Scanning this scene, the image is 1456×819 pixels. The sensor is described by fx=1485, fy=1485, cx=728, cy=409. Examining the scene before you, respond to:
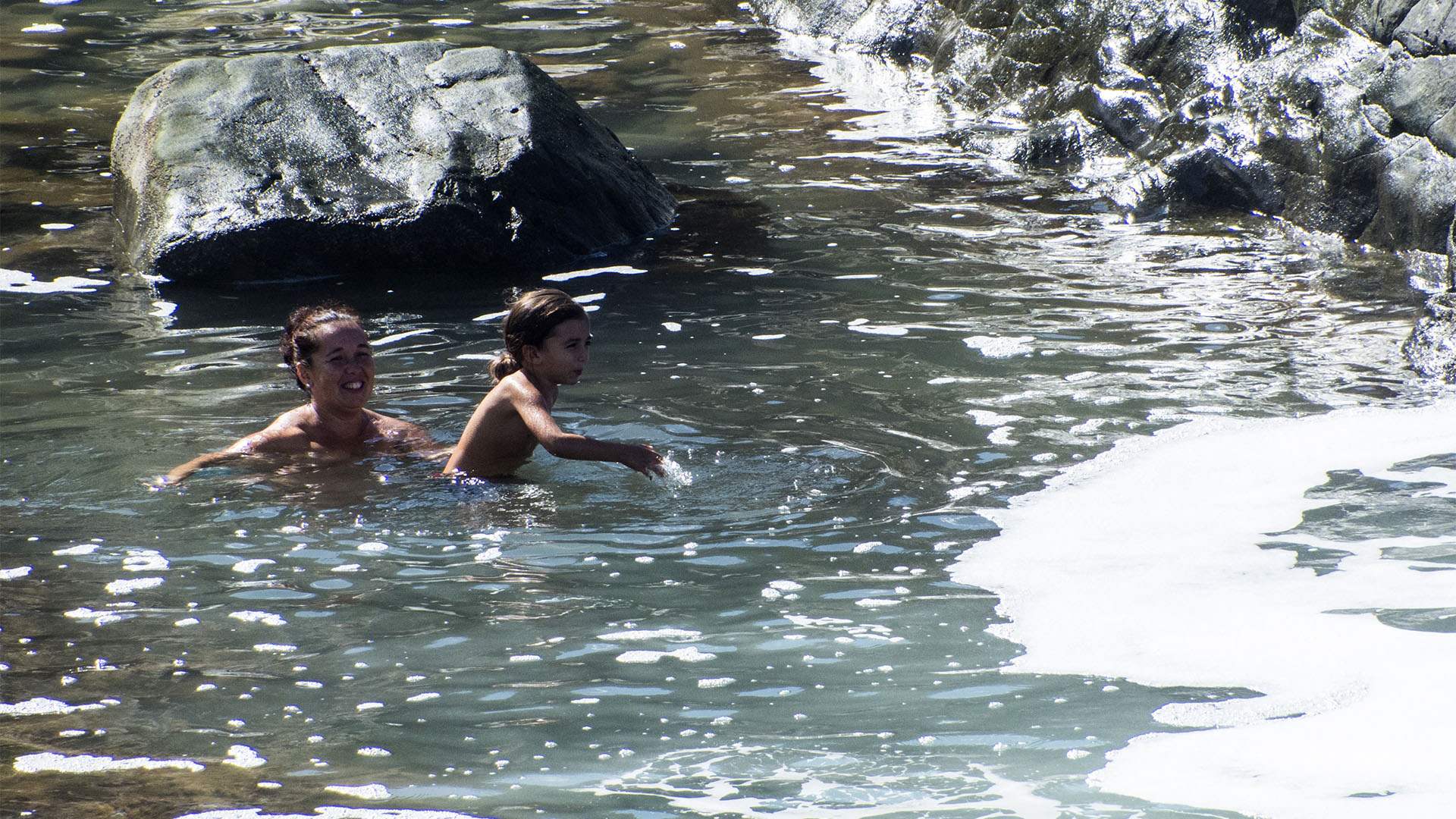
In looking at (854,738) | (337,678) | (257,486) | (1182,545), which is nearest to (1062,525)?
(1182,545)

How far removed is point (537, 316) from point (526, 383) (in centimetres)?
26

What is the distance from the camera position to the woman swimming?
5.86 meters

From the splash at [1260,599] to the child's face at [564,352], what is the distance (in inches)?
66.1

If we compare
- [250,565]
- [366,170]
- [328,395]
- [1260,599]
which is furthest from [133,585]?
[366,170]

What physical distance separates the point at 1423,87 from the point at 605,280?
478 cm

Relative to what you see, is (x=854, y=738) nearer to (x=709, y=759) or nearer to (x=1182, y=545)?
(x=709, y=759)

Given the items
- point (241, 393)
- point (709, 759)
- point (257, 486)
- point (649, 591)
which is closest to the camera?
point (709, 759)

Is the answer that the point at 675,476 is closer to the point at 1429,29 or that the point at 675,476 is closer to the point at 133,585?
the point at 133,585

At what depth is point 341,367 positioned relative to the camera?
587 cm

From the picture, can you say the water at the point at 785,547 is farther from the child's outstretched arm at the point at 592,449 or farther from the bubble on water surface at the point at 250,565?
the child's outstretched arm at the point at 592,449

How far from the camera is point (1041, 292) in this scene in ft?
26.6

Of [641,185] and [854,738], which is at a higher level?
[641,185]

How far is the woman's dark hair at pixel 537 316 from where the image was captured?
5691 mm

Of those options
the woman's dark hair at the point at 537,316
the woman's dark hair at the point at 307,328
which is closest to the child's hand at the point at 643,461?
the woman's dark hair at the point at 537,316
